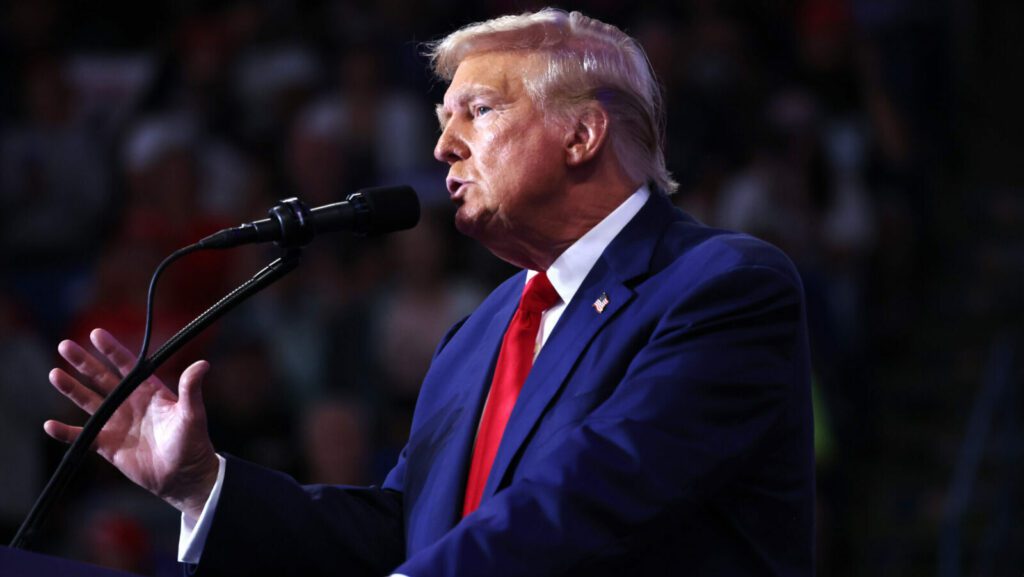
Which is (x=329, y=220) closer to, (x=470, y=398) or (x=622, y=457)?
(x=470, y=398)

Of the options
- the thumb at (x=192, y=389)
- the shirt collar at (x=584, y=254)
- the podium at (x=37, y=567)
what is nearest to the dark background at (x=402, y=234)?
the thumb at (x=192, y=389)

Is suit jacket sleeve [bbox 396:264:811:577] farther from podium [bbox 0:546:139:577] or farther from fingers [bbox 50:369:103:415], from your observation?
fingers [bbox 50:369:103:415]

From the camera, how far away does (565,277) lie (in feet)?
7.93

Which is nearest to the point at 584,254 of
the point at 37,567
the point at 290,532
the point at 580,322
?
the point at 580,322

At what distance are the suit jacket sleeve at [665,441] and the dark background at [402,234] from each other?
9.65 ft

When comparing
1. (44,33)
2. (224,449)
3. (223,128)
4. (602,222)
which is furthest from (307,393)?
(602,222)

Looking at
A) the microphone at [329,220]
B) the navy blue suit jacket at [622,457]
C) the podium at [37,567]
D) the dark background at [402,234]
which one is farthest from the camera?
the dark background at [402,234]

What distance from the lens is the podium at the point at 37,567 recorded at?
189 cm

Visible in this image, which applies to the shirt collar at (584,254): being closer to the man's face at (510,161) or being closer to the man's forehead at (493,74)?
the man's face at (510,161)

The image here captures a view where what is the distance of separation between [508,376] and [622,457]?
429mm

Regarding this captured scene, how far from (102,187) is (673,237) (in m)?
4.31

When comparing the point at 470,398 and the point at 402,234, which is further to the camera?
the point at 402,234

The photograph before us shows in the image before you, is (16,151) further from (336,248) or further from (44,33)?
(336,248)

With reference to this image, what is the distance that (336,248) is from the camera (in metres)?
5.88
